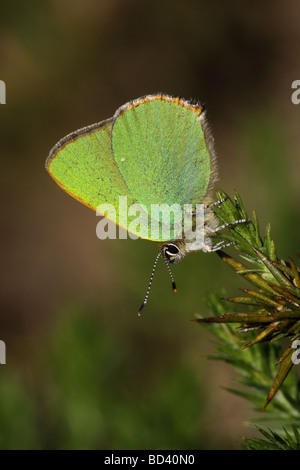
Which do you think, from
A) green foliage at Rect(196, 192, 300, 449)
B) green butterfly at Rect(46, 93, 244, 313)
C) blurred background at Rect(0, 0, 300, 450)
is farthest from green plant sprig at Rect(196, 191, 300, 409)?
blurred background at Rect(0, 0, 300, 450)

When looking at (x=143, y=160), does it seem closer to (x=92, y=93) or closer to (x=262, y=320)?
(x=262, y=320)

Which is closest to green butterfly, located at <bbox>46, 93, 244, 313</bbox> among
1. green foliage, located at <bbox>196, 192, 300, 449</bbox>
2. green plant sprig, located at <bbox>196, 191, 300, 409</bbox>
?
green foliage, located at <bbox>196, 192, 300, 449</bbox>

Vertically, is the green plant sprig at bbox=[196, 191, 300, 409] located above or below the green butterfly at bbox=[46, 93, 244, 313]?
below

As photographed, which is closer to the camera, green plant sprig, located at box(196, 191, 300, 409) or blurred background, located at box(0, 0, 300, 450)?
green plant sprig, located at box(196, 191, 300, 409)

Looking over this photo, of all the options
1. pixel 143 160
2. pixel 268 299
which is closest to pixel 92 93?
pixel 143 160

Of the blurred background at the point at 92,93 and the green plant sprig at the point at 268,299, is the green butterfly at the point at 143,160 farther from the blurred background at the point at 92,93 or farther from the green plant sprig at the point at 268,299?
the blurred background at the point at 92,93

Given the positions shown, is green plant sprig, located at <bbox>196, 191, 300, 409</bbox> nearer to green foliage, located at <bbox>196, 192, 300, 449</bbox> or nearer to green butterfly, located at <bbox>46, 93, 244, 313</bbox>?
green foliage, located at <bbox>196, 192, 300, 449</bbox>

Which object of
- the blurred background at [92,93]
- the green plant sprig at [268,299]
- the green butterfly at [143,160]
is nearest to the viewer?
the green plant sprig at [268,299]

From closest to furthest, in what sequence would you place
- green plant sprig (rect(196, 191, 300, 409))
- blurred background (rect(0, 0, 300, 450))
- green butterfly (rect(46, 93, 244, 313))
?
green plant sprig (rect(196, 191, 300, 409))
green butterfly (rect(46, 93, 244, 313))
blurred background (rect(0, 0, 300, 450))

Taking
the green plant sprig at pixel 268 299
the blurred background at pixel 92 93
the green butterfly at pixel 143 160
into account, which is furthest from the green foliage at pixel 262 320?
the blurred background at pixel 92 93

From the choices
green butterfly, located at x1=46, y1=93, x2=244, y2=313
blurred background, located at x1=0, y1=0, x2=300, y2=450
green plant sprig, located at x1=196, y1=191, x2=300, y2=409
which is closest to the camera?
green plant sprig, located at x1=196, y1=191, x2=300, y2=409

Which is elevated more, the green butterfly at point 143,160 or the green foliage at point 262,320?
the green butterfly at point 143,160
